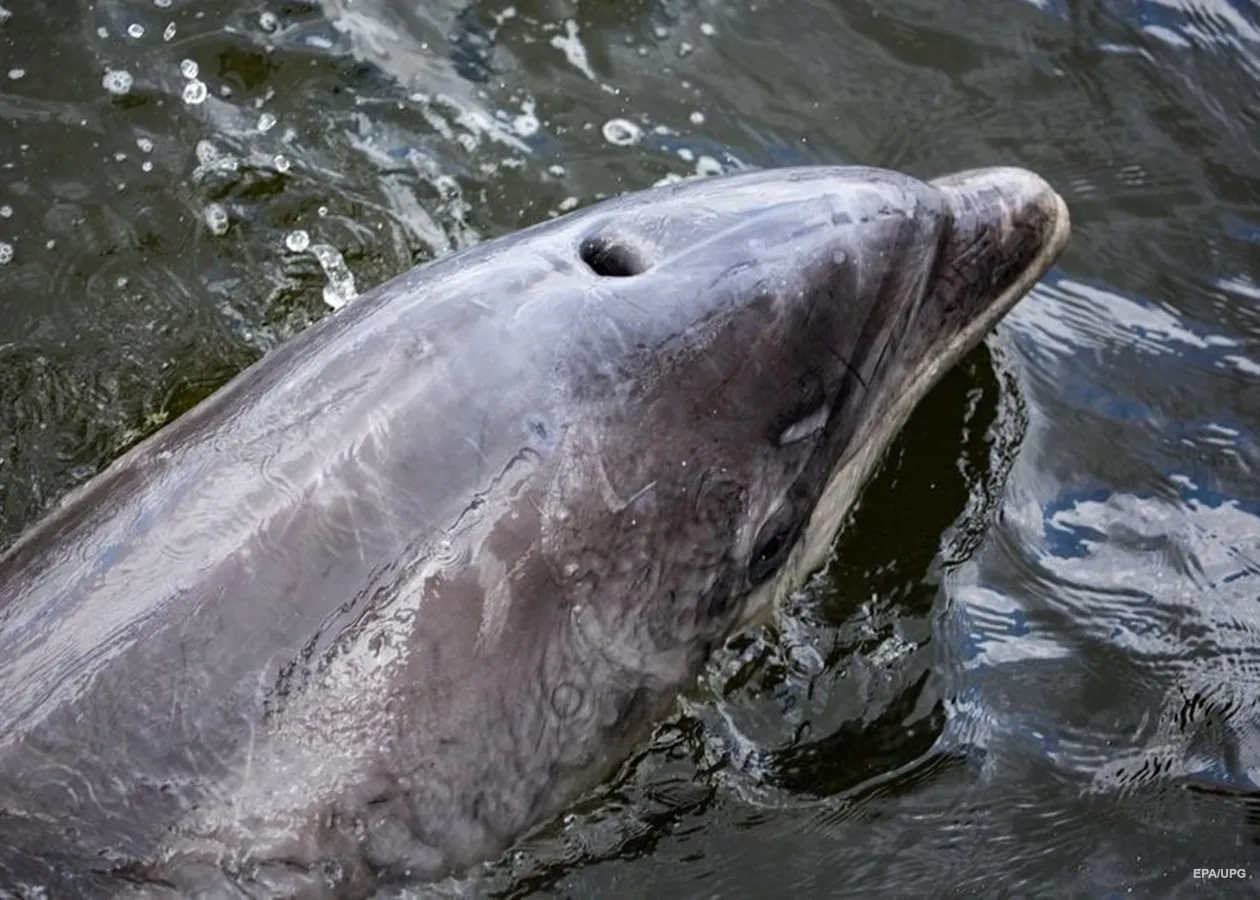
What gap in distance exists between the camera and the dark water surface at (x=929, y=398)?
4.86m

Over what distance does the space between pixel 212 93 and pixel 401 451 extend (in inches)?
141

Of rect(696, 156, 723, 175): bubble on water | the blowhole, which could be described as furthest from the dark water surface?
the blowhole

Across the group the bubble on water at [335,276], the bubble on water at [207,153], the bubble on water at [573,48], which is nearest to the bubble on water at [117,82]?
the bubble on water at [207,153]

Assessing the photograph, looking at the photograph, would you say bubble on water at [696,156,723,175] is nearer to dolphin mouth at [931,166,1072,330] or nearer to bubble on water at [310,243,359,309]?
bubble on water at [310,243,359,309]

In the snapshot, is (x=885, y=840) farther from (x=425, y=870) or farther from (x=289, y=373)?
(x=289, y=373)

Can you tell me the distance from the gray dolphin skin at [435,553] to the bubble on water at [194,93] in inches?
117

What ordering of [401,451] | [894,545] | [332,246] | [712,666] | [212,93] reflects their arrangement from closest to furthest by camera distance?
[401,451]
[712,666]
[894,545]
[332,246]
[212,93]

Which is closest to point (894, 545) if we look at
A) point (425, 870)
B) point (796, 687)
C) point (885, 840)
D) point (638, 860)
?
point (796, 687)

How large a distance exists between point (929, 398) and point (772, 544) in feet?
5.38

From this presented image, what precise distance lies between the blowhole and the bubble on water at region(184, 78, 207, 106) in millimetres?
3254

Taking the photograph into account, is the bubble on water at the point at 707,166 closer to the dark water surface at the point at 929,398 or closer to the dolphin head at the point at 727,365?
the dark water surface at the point at 929,398

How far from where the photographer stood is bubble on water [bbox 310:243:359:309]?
5.99 meters

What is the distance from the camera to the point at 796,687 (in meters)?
5.04

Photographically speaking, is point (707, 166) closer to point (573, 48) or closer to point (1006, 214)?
point (573, 48)
